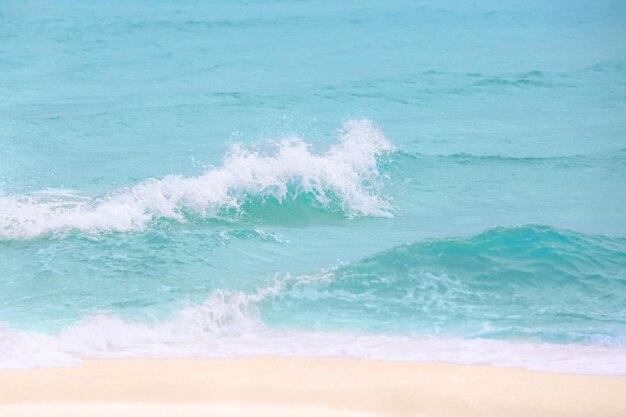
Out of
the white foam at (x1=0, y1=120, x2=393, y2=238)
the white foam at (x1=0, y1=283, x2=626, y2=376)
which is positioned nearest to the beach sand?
the white foam at (x1=0, y1=283, x2=626, y2=376)

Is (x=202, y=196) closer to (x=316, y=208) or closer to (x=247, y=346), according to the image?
(x=316, y=208)

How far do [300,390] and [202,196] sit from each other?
5146 mm

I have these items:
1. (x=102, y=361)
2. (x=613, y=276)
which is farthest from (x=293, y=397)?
(x=613, y=276)

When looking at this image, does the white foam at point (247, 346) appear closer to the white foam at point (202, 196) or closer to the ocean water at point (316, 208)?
the ocean water at point (316, 208)

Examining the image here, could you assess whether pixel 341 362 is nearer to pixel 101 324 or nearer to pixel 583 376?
pixel 583 376

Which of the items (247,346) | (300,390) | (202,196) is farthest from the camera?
(202,196)

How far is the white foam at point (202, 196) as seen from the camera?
30.1 feet

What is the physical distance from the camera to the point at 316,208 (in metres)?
10.0

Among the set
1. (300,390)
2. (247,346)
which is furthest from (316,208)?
(300,390)

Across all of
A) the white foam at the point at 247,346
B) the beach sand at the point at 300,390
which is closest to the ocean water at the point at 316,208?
the white foam at the point at 247,346

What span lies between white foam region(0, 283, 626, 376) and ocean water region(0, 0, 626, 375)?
0.02 meters

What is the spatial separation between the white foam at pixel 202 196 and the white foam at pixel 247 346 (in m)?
2.84

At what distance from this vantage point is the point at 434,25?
30.1 m

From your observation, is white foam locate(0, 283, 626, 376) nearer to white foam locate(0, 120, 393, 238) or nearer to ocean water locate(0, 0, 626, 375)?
ocean water locate(0, 0, 626, 375)
